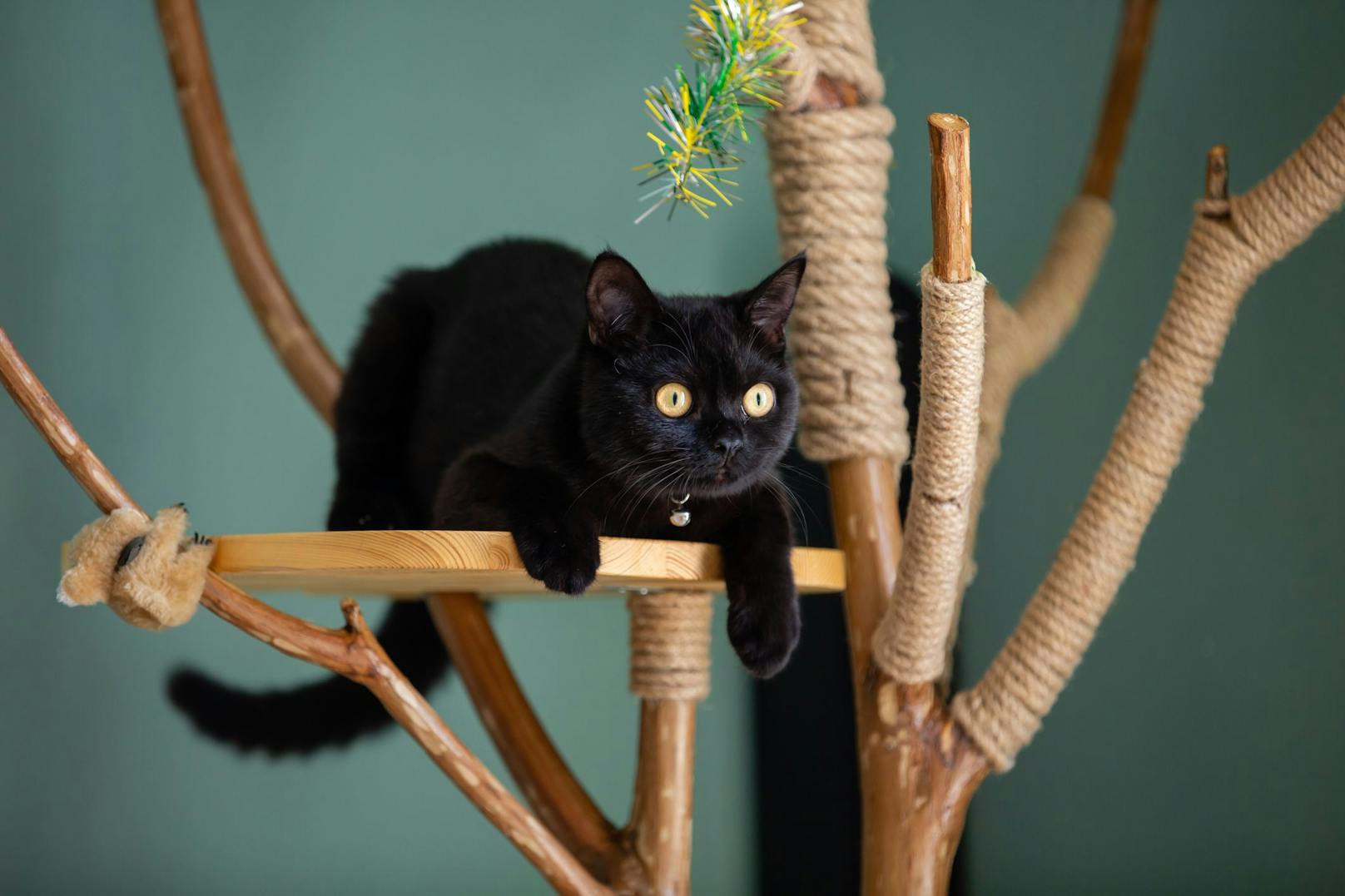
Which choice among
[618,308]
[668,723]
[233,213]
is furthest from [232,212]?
[668,723]

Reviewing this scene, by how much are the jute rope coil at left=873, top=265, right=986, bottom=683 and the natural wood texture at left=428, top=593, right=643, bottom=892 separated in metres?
0.39

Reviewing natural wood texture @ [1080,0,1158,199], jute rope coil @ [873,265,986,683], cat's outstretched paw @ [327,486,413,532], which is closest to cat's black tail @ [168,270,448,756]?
cat's outstretched paw @ [327,486,413,532]

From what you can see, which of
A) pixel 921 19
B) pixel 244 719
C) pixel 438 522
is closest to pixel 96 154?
pixel 244 719

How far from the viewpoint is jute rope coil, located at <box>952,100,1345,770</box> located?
1.14m

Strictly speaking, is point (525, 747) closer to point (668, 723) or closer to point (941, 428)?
point (668, 723)

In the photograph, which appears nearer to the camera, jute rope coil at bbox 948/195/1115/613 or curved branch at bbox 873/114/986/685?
curved branch at bbox 873/114/986/685

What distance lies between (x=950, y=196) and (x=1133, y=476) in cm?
47

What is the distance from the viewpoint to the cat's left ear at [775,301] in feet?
3.48

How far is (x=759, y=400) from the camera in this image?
3.42ft

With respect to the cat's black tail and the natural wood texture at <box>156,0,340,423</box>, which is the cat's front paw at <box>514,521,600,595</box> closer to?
the cat's black tail

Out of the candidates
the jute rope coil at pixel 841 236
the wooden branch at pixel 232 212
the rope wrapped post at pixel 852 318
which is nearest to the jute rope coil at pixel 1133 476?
the rope wrapped post at pixel 852 318

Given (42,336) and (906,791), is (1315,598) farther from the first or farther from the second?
(42,336)

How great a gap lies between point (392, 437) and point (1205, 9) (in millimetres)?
1279

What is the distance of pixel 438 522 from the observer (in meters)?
1.08
